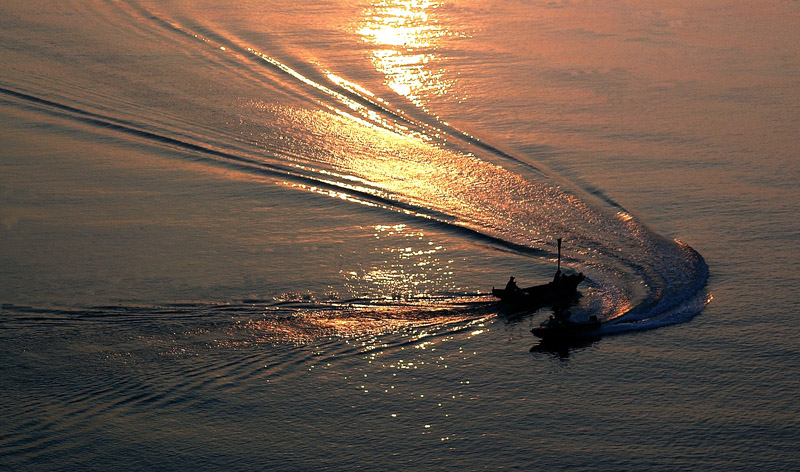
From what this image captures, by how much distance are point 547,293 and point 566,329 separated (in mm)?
2097

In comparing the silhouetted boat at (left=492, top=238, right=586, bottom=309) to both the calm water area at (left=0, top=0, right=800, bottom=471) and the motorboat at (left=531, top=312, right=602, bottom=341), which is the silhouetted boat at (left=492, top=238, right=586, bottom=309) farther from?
the motorboat at (left=531, top=312, right=602, bottom=341)

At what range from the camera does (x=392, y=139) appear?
141 feet

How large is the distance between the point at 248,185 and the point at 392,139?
288 inches

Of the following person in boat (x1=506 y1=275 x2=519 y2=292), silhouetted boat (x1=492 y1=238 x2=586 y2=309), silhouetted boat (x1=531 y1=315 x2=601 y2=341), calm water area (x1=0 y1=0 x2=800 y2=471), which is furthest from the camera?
silhouetted boat (x1=492 y1=238 x2=586 y2=309)

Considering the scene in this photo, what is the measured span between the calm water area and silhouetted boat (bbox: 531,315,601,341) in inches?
14.1

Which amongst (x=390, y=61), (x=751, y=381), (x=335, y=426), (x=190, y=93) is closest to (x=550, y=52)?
(x=390, y=61)

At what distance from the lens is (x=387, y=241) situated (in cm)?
3559

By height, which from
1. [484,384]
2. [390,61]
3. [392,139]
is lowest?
[484,384]

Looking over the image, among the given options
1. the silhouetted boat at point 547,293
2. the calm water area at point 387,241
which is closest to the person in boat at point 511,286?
the silhouetted boat at point 547,293

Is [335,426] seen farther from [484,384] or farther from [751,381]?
[751,381]

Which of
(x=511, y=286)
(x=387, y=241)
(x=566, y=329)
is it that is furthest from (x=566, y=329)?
(x=387, y=241)

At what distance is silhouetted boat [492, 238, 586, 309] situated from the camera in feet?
103

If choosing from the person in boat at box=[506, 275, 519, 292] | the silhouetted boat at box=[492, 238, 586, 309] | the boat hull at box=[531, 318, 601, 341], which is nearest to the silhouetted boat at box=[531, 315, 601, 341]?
the boat hull at box=[531, 318, 601, 341]

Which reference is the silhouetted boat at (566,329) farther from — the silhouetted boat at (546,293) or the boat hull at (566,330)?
the silhouetted boat at (546,293)
